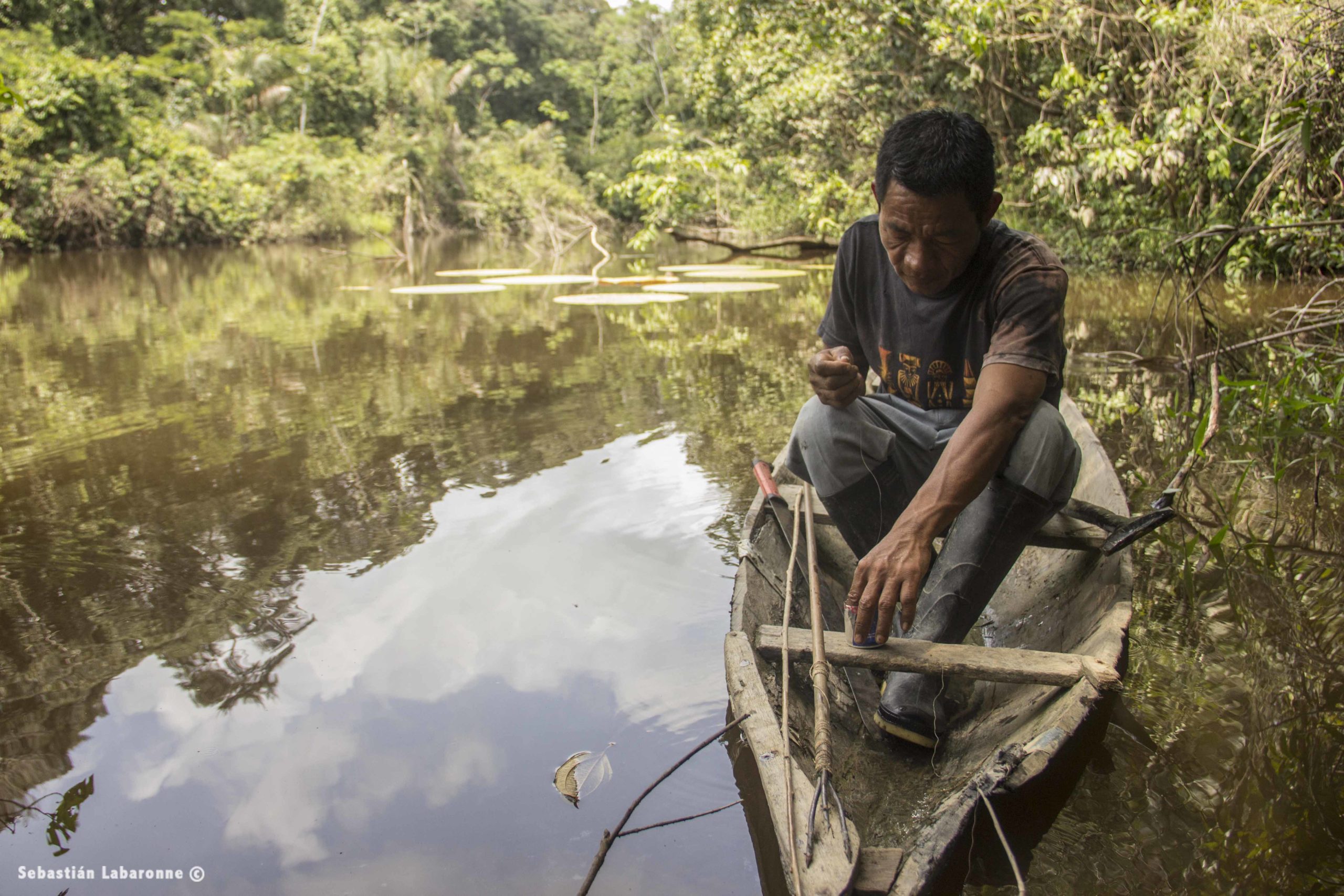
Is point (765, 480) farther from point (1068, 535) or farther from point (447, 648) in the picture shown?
point (447, 648)

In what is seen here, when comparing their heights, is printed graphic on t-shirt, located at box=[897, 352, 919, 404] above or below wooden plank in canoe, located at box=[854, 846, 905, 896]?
above

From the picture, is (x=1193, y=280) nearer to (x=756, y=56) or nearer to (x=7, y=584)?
(x=7, y=584)

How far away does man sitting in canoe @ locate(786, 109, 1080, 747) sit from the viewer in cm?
146

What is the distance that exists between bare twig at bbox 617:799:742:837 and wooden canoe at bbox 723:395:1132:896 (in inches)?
2.0

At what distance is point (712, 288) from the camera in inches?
336

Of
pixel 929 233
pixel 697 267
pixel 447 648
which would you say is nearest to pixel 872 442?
pixel 929 233

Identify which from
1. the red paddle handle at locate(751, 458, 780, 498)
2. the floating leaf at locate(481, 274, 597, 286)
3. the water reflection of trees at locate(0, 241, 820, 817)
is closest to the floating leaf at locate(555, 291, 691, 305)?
the water reflection of trees at locate(0, 241, 820, 817)

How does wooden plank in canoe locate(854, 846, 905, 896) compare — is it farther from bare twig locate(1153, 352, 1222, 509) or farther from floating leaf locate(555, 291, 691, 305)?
floating leaf locate(555, 291, 691, 305)

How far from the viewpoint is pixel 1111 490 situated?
2045 millimetres

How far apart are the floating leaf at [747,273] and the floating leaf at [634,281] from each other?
71 centimetres

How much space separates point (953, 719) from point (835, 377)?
26.2 inches

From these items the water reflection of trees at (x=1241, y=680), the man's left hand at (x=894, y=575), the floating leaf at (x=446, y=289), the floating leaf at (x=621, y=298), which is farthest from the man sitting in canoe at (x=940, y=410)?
the floating leaf at (x=446, y=289)

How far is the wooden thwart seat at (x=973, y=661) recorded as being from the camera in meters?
1.36

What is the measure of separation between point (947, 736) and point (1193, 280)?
7.57 ft
